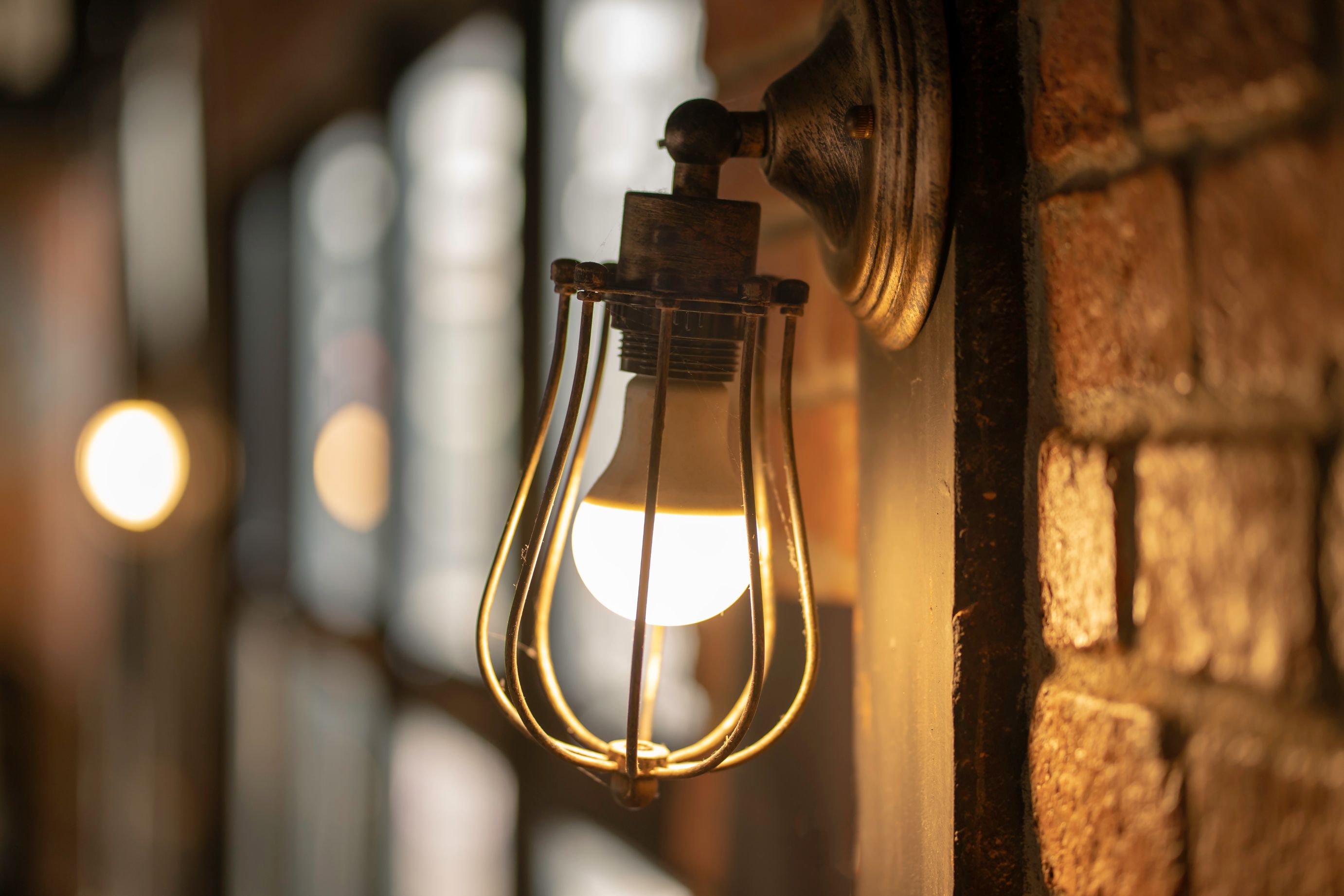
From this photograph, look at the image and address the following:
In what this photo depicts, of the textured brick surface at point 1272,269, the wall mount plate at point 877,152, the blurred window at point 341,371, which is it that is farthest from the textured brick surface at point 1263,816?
the blurred window at point 341,371

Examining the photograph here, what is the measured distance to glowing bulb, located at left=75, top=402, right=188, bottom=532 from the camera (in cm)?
223

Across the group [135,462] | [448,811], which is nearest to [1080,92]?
[448,811]

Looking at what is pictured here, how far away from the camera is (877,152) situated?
1.27 ft

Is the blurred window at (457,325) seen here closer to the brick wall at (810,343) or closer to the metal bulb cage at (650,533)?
the brick wall at (810,343)

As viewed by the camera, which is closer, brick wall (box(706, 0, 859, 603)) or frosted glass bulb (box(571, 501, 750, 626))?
Answer: frosted glass bulb (box(571, 501, 750, 626))

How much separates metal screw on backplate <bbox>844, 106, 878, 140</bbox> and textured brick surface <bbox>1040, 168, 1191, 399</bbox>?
76 mm

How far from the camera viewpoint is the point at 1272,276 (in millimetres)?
266

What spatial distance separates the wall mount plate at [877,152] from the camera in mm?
369

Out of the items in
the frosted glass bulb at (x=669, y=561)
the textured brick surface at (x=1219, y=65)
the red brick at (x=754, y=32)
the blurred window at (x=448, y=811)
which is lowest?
the blurred window at (x=448, y=811)

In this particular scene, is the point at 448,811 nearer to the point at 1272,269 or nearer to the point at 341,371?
the point at 341,371

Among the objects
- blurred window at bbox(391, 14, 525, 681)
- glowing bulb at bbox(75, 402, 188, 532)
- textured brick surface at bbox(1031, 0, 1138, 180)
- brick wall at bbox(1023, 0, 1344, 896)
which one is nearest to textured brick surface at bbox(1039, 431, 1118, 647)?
brick wall at bbox(1023, 0, 1344, 896)

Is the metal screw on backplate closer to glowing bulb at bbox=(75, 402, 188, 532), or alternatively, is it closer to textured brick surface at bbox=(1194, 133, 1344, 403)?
textured brick surface at bbox=(1194, 133, 1344, 403)

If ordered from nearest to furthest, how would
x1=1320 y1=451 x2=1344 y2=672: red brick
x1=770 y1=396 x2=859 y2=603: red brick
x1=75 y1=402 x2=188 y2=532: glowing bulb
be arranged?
x1=1320 y1=451 x2=1344 y2=672: red brick, x1=770 y1=396 x2=859 y2=603: red brick, x1=75 y1=402 x2=188 y2=532: glowing bulb

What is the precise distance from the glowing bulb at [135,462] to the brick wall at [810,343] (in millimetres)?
2026
